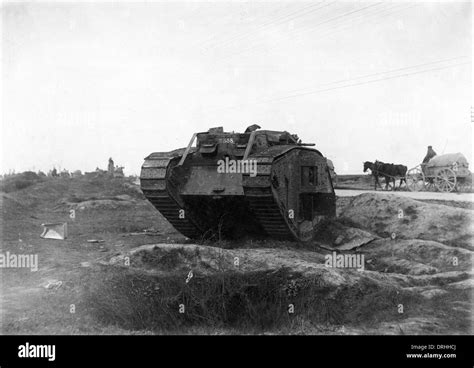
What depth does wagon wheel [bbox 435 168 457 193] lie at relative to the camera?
17.3 m

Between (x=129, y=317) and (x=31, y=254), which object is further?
(x=31, y=254)

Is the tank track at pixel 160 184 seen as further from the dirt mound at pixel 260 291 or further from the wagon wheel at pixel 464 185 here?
the wagon wheel at pixel 464 185

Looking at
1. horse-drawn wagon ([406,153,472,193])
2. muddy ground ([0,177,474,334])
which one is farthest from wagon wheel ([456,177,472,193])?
muddy ground ([0,177,474,334])

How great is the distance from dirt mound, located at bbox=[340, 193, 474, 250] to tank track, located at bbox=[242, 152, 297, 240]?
298cm

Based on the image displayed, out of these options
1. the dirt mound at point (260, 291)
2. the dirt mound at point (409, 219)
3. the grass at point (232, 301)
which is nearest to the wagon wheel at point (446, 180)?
the dirt mound at point (409, 219)

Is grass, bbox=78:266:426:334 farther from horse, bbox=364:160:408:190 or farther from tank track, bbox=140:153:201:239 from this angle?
horse, bbox=364:160:408:190

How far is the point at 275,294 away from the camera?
732 centimetres

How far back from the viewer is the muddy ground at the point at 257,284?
638 centimetres

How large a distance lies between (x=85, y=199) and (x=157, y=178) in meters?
11.7

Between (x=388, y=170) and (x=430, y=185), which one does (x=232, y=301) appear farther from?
(x=388, y=170)

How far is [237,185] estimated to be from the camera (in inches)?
410
